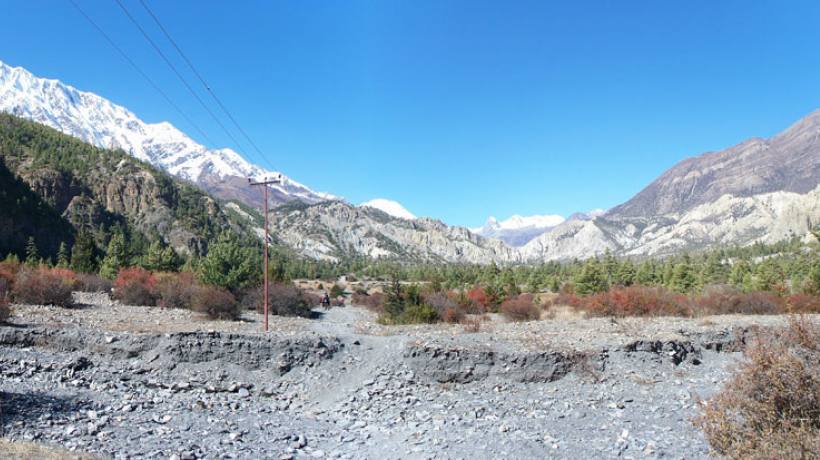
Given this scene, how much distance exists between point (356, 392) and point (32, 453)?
327 inches

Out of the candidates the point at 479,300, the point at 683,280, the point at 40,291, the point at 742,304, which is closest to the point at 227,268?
the point at 40,291

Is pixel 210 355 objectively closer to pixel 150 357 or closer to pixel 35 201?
pixel 150 357

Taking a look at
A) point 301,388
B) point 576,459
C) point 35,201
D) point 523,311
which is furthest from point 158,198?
point 576,459

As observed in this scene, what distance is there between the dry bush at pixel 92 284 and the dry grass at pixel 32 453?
3397 centimetres

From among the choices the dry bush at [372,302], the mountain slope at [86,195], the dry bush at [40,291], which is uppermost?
the mountain slope at [86,195]

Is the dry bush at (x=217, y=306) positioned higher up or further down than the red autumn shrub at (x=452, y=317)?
higher up

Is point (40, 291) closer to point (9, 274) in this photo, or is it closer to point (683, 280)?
point (9, 274)

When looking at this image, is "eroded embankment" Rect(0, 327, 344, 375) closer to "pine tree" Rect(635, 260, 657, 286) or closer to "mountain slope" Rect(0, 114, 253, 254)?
"pine tree" Rect(635, 260, 657, 286)

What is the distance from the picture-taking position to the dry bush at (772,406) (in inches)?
245

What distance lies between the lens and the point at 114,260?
5000 centimetres

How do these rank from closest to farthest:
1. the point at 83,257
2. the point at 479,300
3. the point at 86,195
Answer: the point at 479,300
the point at 83,257
the point at 86,195

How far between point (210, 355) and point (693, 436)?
14.1 metres

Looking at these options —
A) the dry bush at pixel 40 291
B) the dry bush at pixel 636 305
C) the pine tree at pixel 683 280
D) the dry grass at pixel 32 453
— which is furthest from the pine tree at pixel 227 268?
the pine tree at pixel 683 280

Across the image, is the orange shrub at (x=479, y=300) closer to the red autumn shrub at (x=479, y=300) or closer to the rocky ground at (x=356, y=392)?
the red autumn shrub at (x=479, y=300)
